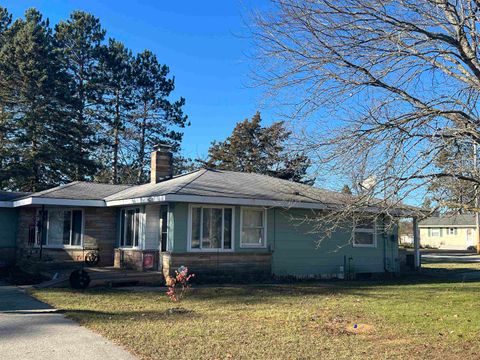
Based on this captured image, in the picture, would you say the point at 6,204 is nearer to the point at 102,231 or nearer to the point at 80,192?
the point at 80,192

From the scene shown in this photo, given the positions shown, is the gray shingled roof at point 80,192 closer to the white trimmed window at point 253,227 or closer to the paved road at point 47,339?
→ the white trimmed window at point 253,227

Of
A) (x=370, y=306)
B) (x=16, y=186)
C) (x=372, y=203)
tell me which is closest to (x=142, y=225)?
(x=370, y=306)

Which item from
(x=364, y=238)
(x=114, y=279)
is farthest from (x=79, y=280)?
(x=364, y=238)

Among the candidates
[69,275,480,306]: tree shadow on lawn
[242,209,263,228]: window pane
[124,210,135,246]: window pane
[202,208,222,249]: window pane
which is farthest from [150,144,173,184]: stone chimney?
[69,275,480,306]: tree shadow on lawn

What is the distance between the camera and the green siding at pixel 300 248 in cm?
1616

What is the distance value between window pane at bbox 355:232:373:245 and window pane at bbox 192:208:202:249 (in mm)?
6407

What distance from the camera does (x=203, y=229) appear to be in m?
15.5

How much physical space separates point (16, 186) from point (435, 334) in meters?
32.8

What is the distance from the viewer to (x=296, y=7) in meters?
7.50

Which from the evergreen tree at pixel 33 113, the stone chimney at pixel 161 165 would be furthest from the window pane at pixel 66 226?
the evergreen tree at pixel 33 113

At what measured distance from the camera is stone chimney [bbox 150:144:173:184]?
1908cm

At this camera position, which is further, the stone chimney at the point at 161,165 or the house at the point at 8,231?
the house at the point at 8,231

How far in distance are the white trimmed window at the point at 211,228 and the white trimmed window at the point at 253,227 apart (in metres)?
0.53

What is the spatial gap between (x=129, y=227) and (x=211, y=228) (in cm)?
400
